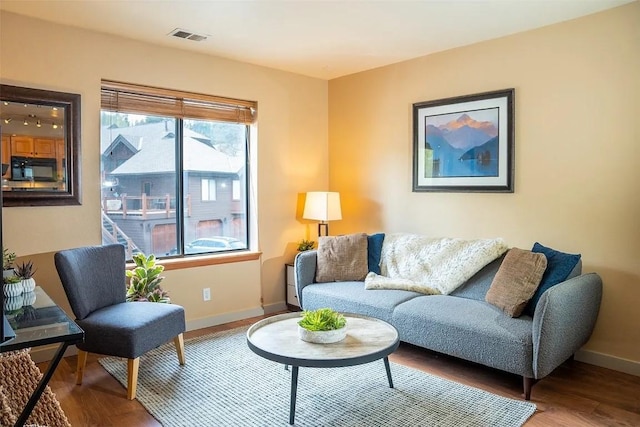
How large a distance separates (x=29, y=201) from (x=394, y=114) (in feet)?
10.3

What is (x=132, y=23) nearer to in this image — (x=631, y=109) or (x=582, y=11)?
(x=582, y=11)

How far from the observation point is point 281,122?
4.77 m

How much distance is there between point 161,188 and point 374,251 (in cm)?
197

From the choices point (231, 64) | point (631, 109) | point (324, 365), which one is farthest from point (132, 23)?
point (631, 109)

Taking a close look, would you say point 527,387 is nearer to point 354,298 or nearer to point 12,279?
point 354,298

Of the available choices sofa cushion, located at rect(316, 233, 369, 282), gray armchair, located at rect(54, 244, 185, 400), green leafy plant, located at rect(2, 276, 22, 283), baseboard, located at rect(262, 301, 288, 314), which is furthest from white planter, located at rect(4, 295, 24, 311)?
baseboard, located at rect(262, 301, 288, 314)

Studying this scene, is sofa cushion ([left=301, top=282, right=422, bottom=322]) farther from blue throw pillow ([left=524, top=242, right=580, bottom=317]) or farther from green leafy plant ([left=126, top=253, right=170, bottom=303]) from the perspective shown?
green leafy plant ([left=126, top=253, right=170, bottom=303])

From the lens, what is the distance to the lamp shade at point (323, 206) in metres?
4.57

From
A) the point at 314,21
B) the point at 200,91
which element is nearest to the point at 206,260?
the point at 200,91

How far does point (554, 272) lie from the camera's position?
3049 millimetres

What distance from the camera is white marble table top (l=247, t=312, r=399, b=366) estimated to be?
2.40 meters

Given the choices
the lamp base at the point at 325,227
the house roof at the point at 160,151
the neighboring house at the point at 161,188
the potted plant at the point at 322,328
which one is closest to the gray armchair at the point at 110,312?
the neighboring house at the point at 161,188

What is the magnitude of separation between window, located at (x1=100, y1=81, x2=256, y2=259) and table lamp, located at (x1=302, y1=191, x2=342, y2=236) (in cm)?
62

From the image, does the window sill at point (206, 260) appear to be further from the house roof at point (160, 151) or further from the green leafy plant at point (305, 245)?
the house roof at point (160, 151)
